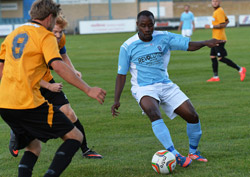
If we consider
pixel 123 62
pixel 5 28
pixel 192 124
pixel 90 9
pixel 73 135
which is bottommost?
pixel 5 28

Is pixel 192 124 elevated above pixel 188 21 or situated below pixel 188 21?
below

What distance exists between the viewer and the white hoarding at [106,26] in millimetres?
46375

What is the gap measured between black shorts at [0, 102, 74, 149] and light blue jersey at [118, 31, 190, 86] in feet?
5.65

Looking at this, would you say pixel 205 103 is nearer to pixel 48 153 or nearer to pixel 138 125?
pixel 138 125

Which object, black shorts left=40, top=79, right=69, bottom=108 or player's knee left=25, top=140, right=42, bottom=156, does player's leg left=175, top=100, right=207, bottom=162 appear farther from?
player's knee left=25, top=140, right=42, bottom=156

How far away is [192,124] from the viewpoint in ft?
19.1

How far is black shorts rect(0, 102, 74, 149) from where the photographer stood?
4.31m

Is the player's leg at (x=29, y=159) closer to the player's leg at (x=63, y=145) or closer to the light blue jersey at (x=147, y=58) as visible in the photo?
the player's leg at (x=63, y=145)

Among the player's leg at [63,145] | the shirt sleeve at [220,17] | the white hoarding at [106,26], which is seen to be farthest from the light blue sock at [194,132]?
the white hoarding at [106,26]

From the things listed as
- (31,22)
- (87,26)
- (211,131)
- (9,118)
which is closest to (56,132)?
(9,118)

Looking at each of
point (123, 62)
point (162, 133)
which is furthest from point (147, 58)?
point (162, 133)

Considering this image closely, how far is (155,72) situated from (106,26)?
41.1 metres

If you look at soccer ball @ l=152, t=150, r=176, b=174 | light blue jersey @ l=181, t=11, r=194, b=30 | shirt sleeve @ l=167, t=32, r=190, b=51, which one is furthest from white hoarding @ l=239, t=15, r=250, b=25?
soccer ball @ l=152, t=150, r=176, b=174

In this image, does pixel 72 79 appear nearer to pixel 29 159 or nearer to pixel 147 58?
pixel 29 159
